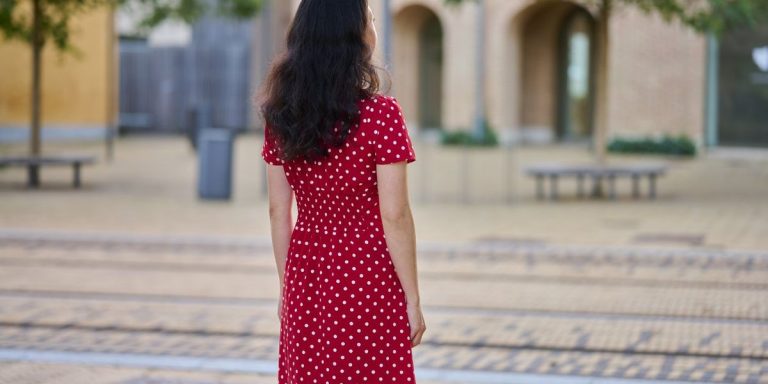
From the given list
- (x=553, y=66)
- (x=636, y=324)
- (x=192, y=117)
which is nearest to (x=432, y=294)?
(x=636, y=324)

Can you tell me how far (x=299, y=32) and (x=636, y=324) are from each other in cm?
511

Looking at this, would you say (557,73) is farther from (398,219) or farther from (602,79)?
(398,219)

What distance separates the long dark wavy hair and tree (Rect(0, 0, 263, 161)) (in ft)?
52.4

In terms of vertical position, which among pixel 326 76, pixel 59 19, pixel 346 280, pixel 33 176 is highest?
pixel 59 19

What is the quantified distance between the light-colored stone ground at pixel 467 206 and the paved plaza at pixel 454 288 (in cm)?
5

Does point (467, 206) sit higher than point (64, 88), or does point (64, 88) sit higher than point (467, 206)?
point (64, 88)

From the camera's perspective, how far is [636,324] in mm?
8328

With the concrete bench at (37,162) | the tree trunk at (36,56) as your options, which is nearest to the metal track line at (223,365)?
the concrete bench at (37,162)

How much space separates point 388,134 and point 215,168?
13.7 metres

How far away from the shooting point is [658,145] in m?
30.2

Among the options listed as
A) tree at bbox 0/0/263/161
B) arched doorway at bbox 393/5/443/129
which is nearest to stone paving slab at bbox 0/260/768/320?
tree at bbox 0/0/263/161

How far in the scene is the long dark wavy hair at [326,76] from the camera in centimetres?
369

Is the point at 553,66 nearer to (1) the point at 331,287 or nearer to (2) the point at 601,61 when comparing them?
(2) the point at 601,61

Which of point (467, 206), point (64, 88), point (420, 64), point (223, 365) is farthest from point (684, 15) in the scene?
point (64, 88)
